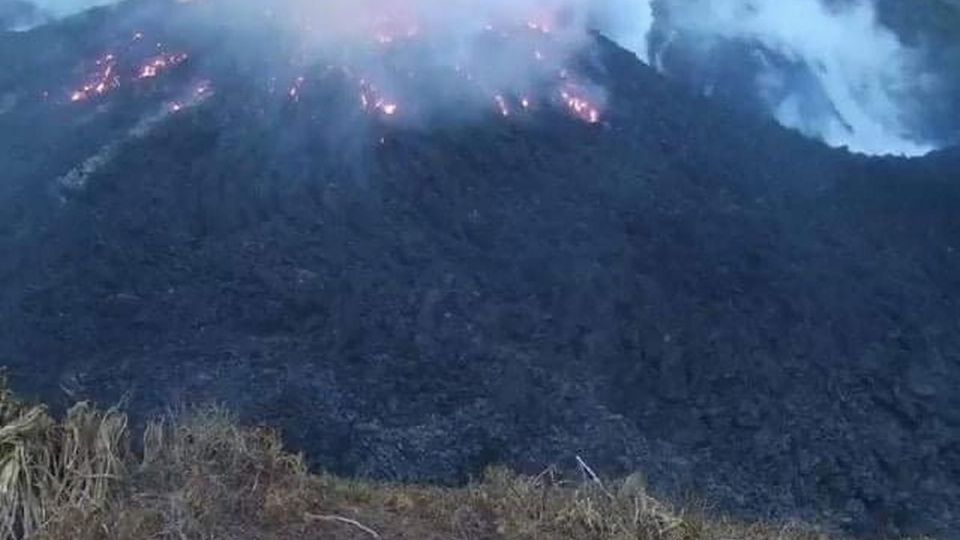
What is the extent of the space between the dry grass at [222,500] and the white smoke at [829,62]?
13176 millimetres

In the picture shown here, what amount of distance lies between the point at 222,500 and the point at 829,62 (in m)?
16.4

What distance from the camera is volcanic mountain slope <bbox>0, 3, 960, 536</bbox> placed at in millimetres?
11078

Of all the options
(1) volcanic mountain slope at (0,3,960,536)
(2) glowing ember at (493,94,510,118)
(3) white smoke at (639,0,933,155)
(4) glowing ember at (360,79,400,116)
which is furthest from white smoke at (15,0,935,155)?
(1) volcanic mountain slope at (0,3,960,536)

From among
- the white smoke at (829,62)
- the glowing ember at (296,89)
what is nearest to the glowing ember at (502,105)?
the glowing ember at (296,89)

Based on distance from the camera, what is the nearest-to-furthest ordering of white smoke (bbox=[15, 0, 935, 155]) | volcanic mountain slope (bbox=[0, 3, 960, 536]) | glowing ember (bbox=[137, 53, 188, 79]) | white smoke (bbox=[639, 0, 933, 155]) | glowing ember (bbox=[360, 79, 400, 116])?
volcanic mountain slope (bbox=[0, 3, 960, 536])
glowing ember (bbox=[360, 79, 400, 116])
glowing ember (bbox=[137, 53, 188, 79])
white smoke (bbox=[15, 0, 935, 155])
white smoke (bbox=[639, 0, 933, 155])

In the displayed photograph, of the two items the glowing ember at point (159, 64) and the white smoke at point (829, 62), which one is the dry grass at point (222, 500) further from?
the white smoke at point (829, 62)

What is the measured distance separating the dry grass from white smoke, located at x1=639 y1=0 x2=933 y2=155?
1318 centimetres

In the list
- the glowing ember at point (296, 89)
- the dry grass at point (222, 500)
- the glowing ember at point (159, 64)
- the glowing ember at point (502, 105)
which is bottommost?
the dry grass at point (222, 500)

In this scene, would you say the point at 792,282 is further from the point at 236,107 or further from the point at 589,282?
the point at 236,107

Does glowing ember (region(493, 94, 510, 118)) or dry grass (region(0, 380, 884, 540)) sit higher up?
glowing ember (region(493, 94, 510, 118))

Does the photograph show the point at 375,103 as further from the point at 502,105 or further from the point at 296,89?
the point at 502,105

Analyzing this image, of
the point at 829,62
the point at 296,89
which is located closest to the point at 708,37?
the point at 829,62

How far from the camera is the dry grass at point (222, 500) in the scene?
5898 mm

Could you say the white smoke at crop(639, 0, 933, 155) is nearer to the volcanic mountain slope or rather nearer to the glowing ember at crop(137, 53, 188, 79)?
the volcanic mountain slope
